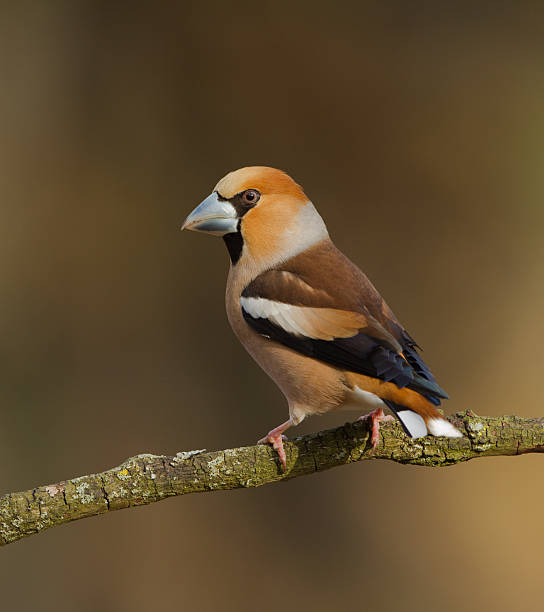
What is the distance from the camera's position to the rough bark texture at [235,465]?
1804 millimetres

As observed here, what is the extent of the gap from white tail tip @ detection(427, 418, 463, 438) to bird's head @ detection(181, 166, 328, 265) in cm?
59

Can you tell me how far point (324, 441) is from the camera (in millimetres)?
1912

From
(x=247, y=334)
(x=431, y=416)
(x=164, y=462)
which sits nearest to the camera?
(x=431, y=416)

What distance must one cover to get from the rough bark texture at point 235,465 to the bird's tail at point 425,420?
216 millimetres

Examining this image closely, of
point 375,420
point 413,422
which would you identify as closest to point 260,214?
point 375,420

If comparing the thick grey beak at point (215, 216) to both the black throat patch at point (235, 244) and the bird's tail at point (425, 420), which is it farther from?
the bird's tail at point (425, 420)

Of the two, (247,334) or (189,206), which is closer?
(247,334)

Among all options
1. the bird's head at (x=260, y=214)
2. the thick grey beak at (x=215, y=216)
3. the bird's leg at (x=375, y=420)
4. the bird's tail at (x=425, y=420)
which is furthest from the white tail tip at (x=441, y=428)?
the thick grey beak at (x=215, y=216)

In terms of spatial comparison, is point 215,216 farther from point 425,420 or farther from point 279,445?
point 425,420

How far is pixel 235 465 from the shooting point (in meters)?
1.87

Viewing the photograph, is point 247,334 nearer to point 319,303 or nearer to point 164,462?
point 319,303

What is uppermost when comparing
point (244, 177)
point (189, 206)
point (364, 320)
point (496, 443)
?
point (189, 206)

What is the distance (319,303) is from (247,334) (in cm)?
21

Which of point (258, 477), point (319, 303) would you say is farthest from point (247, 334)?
point (258, 477)
